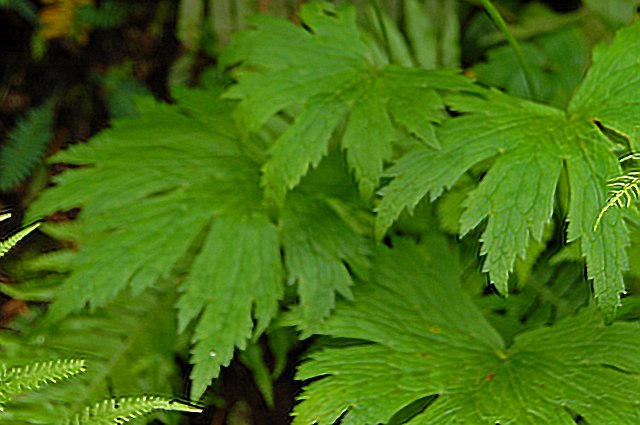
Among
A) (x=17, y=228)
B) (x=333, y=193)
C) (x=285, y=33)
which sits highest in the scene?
(x=285, y=33)

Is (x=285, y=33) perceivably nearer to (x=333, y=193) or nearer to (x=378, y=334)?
(x=333, y=193)

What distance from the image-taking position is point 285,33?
1697 mm

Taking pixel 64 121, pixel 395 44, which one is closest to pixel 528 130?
pixel 395 44

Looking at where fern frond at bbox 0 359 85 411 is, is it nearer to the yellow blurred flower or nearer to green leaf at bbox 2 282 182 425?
green leaf at bbox 2 282 182 425

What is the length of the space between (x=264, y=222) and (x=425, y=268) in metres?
0.36

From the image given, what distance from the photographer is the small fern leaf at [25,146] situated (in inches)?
98.2

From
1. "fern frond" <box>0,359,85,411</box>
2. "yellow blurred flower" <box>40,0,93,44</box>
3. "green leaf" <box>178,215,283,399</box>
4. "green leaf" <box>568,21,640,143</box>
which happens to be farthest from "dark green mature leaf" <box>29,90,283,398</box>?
"yellow blurred flower" <box>40,0,93,44</box>

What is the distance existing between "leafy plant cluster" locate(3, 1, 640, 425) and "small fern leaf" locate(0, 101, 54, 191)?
728mm

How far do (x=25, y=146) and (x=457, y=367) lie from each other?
1789 millimetres

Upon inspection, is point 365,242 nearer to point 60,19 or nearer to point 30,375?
point 30,375

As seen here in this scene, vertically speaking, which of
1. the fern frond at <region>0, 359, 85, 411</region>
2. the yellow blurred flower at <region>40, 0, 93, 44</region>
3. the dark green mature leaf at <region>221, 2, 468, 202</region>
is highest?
the dark green mature leaf at <region>221, 2, 468, 202</region>

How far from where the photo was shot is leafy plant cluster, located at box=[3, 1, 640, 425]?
1.33 meters

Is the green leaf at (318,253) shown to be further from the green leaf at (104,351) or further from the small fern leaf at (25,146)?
the small fern leaf at (25,146)

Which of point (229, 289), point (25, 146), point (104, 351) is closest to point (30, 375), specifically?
point (229, 289)
